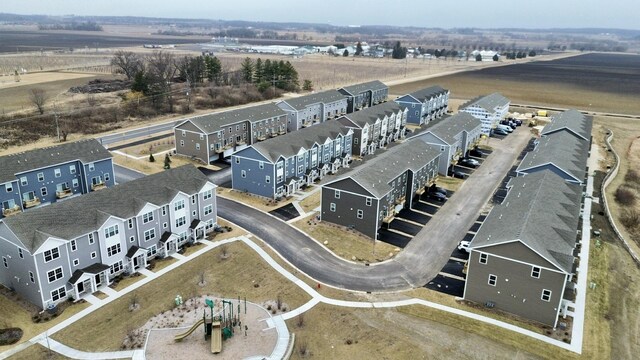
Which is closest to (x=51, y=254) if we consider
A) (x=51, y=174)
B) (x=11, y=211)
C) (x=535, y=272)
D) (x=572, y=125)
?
(x=11, y=211)

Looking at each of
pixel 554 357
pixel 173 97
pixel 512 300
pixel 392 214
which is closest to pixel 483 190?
pixel 392 214

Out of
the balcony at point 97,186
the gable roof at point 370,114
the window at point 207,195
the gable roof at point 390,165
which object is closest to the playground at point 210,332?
the window at point 207,195

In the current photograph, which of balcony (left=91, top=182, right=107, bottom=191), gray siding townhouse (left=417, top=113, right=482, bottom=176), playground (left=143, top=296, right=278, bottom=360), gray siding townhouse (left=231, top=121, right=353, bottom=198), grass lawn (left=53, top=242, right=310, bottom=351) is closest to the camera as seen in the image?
playground (left=143, top=296, right=278, bottom=360)

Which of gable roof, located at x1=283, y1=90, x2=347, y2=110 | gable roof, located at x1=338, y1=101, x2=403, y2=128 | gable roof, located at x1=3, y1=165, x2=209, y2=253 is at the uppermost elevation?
gable roof, located at x1=283, y1=90, x2=347, y2=110

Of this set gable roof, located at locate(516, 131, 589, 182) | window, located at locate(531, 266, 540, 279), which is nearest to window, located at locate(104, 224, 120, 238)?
window, located at locate(531, 266, 540, 279)

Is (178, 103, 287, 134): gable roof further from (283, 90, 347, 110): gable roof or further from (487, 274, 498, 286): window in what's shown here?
(487, 274, 498, 286): window

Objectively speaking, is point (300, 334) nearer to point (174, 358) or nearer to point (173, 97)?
point (174, 358)

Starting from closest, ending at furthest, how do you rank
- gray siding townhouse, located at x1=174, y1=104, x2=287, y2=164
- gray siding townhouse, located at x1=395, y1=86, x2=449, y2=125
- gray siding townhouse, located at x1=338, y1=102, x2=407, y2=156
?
gray siding townhouse, located at x1=174, y1=104, x2=287, y2=164, gray siding townhouse, located at x1=338, y1=102, x2=407, y2=156, gray siding townhouse, located at x1=395, y1=86, x2=449, y2=125

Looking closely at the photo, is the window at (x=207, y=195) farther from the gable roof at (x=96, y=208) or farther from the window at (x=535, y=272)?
the window at (x=535, y=272)
